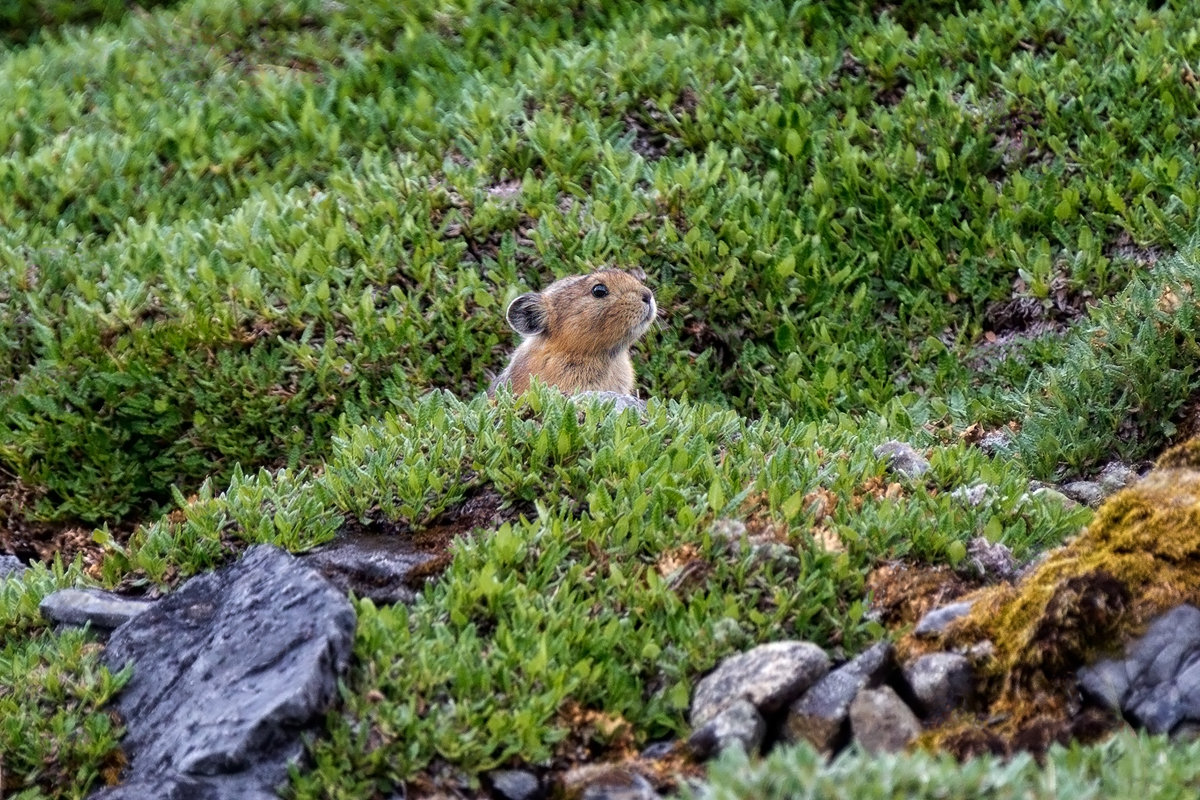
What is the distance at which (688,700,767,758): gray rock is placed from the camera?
4.61 meters

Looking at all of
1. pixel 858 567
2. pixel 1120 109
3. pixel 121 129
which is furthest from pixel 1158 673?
pixel 121 129

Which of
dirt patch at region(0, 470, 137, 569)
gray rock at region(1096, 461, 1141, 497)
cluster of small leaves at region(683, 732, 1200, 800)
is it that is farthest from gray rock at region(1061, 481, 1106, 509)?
dirt patch at region(0, 470, 137, 569)

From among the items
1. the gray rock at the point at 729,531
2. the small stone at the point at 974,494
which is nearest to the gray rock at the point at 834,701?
the gray rock at the point at 729,531

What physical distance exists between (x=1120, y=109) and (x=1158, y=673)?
5.91 meters

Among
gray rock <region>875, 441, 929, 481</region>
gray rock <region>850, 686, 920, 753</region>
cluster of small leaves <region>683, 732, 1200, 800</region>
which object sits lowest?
gray rock <region>875, 441, 929, 481</region>

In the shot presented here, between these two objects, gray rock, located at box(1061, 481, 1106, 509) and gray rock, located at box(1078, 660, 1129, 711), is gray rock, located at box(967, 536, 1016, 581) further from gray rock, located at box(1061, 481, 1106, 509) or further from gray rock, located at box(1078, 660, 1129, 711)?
gray rock, located at box(1061, 481, 1106, 509)

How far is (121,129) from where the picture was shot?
11656 millimetres

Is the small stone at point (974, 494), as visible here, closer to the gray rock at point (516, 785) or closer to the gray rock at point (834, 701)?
the gray rock at point (834, 701)

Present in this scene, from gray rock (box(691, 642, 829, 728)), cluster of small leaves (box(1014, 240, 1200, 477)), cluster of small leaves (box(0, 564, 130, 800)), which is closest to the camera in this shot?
gray rock (box(691, 642, 829, 728))

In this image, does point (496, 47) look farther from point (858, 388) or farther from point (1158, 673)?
point (1158, 673)

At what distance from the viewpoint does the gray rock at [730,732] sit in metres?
4.61

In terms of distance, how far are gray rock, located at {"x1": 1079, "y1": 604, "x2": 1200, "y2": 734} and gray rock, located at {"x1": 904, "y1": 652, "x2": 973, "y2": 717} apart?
1.20 feet

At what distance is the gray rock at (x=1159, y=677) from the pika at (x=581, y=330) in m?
4.40

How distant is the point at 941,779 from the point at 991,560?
1966mm
